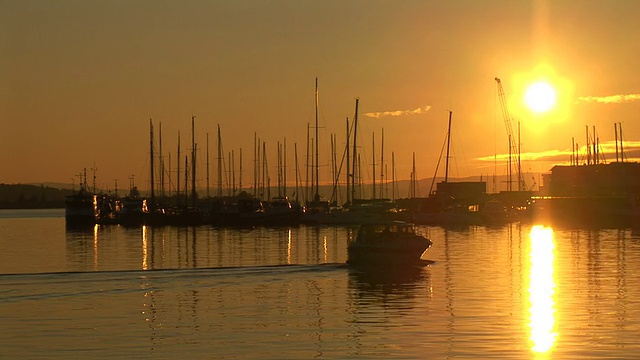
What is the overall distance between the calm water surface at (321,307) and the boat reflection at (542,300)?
7 cm

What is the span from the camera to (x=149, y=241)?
108125mm

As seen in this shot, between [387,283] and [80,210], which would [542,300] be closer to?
[387,283]

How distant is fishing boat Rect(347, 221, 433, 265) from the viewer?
215ft

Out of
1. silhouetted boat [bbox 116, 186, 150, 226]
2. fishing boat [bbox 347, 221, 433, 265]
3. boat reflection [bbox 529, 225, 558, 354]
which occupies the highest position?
silhouetted boat [bbox 116, 186, 150, 226]

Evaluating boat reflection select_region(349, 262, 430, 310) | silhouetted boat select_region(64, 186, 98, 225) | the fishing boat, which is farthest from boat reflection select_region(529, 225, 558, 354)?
silhouetted boat select_region(64, 186, 98, 225)

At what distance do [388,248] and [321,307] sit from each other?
65.0 ft

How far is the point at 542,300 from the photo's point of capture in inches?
1918

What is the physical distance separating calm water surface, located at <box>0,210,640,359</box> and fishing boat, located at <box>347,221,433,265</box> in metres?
0.90

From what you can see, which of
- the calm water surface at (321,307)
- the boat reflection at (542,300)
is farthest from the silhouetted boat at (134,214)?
the boat reflection at (542,300)

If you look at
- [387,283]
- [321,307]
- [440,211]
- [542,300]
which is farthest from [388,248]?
[440,211]

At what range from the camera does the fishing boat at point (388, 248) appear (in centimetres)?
6550

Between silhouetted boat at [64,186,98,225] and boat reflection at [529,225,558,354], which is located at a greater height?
silhouetted boat at [64,186,98,225]

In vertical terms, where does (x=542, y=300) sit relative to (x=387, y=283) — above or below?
below

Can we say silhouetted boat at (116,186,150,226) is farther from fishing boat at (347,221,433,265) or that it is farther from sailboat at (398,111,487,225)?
fishing boat at (347,221,433,265)
